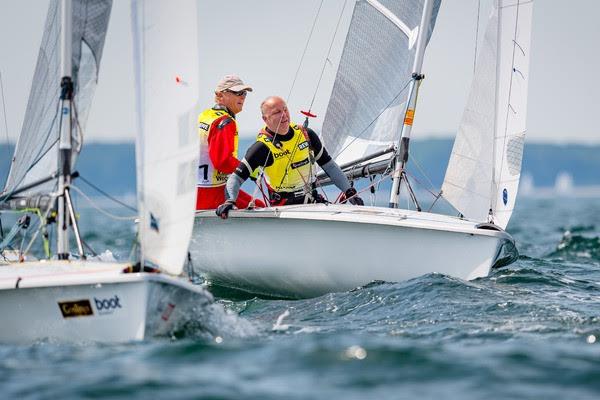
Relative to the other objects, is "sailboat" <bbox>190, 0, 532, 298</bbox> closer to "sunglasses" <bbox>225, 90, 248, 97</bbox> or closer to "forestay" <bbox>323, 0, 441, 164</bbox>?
"forestay" <bbox>323, 0, 441, 164</bbox>

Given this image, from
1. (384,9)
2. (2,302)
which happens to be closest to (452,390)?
(2,302)

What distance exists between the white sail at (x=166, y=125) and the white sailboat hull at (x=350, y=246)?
77.1 inches

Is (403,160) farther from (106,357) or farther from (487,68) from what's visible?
(106,357)

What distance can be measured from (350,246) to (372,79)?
2.63m

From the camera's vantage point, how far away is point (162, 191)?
5.82m

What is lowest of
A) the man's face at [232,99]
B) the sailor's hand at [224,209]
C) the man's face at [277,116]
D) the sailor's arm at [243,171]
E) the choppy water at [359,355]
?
the choppy water at [359,355]

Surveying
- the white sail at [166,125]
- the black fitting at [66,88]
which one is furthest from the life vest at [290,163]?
the white sail at [166,125]

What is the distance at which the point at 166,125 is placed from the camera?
19.4 feet

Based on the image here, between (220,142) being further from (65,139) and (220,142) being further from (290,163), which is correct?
(65,139)

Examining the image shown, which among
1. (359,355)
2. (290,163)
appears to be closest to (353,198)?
(290,163)

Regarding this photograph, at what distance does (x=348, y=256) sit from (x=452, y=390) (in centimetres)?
344

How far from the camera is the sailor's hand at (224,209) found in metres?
8.00

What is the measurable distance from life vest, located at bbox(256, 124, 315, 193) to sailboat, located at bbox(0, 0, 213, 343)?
82.0 inches

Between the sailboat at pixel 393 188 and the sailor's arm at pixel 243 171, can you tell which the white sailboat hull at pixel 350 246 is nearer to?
the sailboat at pixel 393 188
